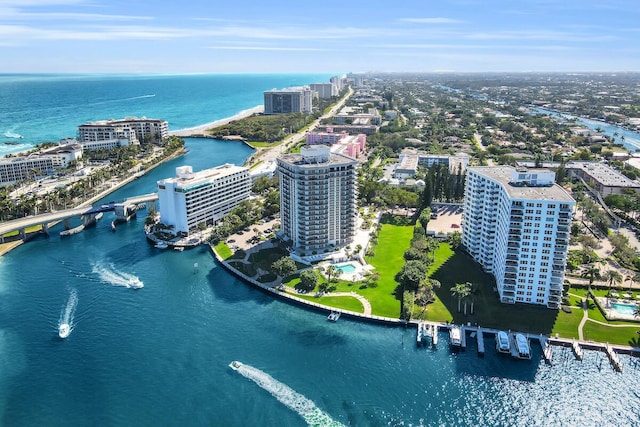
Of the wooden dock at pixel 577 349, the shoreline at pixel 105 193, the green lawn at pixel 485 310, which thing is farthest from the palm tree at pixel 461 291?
the shoreline at pixel 105 193

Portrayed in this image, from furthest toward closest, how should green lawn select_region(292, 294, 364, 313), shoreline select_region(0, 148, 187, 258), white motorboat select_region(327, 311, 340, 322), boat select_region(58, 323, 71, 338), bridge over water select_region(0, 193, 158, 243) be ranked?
bridge over water select_region(0, 193, 158, 243) → shoreline select_region(0, 148, 187, 258) → green lawn select_region(292, 294, 364, 313) → white motorboat select_region(327, 311, 340, 322) → boat select_region(58, 323, 71, 338)

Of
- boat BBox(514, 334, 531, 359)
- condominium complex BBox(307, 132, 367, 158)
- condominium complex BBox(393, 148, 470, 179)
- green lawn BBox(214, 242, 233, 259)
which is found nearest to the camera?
boat BBox(514, 334, 531, 359)

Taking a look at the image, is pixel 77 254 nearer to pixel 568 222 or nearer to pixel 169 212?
pixel 169 212

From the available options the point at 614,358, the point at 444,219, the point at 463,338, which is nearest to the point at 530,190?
the point at 463,338

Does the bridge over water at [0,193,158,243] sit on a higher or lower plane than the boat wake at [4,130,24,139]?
lower

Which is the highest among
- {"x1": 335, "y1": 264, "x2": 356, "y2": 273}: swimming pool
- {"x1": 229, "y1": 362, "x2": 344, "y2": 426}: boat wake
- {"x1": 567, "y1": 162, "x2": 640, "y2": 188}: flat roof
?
{"x1": 567, "y1": 162, "x2": 640, "y2": 188}: flat roof

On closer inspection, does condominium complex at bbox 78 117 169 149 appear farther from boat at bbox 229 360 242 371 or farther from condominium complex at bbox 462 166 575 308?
condominium complex at bbox 462 166 575 308

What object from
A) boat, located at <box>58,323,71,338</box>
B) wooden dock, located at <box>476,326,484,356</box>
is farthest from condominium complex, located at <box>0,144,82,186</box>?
wooden dock, located at <box>476,326,484,356</box>
